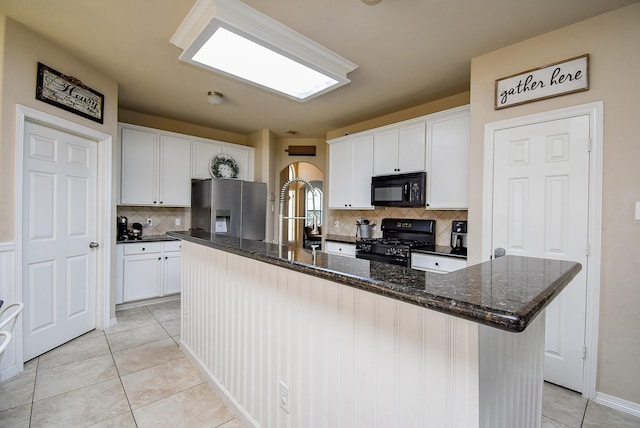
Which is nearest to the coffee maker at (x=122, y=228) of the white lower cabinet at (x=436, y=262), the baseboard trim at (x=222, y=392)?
the baseboard trim at (x=222, y=392)

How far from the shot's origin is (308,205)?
8023mm

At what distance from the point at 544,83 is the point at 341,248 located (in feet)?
8.92

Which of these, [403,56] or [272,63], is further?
[403,56]

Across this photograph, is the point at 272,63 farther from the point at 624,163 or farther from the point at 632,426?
the point at 632,426

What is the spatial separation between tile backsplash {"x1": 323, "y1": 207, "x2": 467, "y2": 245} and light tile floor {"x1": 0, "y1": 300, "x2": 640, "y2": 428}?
5.61ft

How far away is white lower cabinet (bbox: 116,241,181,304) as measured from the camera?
348 centimetres

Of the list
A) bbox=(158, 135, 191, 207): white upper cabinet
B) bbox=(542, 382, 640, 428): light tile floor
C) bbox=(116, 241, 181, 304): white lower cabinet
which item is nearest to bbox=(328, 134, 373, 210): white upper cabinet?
bbox=(158, 135, 191, 207): white upper cabinet

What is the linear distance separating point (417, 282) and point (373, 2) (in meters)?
1.78

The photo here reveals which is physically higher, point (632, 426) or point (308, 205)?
point (308, 205)

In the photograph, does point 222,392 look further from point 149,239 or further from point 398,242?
point 149,239

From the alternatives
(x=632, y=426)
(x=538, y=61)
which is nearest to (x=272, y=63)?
(x=538, y=61)

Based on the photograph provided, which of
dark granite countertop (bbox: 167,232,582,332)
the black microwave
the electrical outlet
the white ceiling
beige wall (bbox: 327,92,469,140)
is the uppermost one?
the white ceiling

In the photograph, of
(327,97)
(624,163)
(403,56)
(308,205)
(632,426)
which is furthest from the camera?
(308,205)

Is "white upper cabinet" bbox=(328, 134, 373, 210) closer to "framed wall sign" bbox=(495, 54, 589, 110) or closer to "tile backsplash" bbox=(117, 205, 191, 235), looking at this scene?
"framed wall sign" bbox=(495, 54, 589, 110)
